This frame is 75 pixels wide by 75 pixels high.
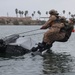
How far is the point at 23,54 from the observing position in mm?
21500

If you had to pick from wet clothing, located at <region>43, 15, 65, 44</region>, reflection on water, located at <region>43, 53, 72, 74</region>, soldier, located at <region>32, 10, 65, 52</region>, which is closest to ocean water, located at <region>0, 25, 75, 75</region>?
reflection on water, located at <region>43, 53, 72, 74</region>

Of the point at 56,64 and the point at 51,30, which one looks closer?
the point at 56,64

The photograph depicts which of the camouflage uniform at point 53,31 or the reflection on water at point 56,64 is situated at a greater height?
the camouflage uniform at point 53,31

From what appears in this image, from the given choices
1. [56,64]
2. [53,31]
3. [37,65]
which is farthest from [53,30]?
[37,65]

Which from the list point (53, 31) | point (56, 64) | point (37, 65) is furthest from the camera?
point (53, 31)

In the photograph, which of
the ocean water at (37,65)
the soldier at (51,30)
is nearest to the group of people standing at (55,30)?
the soldier at (51,30)

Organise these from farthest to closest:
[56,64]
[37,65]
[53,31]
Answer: [53,31]
[56,64]
[37,65]

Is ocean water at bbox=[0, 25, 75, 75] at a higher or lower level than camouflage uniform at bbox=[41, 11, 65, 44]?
lower

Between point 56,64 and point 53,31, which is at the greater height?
point 53,31

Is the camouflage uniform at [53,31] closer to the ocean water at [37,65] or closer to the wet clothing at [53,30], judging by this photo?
the wet clothing at [53,30]

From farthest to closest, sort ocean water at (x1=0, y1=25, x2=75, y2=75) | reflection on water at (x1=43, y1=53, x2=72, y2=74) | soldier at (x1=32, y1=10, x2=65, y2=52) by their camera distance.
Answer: soldier at (x1=32, y1=10, x2=65, y2=52), reflection on water at (x1=43, y1=53, x2=72, y2=74), ocean water at (x1=0, y1=25, x2=75, y2=75)

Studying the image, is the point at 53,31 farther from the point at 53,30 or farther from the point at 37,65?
the point at 37,65

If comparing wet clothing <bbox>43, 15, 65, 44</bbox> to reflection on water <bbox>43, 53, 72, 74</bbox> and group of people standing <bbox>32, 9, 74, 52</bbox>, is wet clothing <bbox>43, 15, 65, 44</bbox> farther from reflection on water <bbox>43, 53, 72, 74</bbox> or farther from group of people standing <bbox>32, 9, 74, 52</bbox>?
reflection on water <bbox>43, 53, 72, 74</bbox>

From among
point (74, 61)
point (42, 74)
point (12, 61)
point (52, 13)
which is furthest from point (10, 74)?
point (52, 13)
